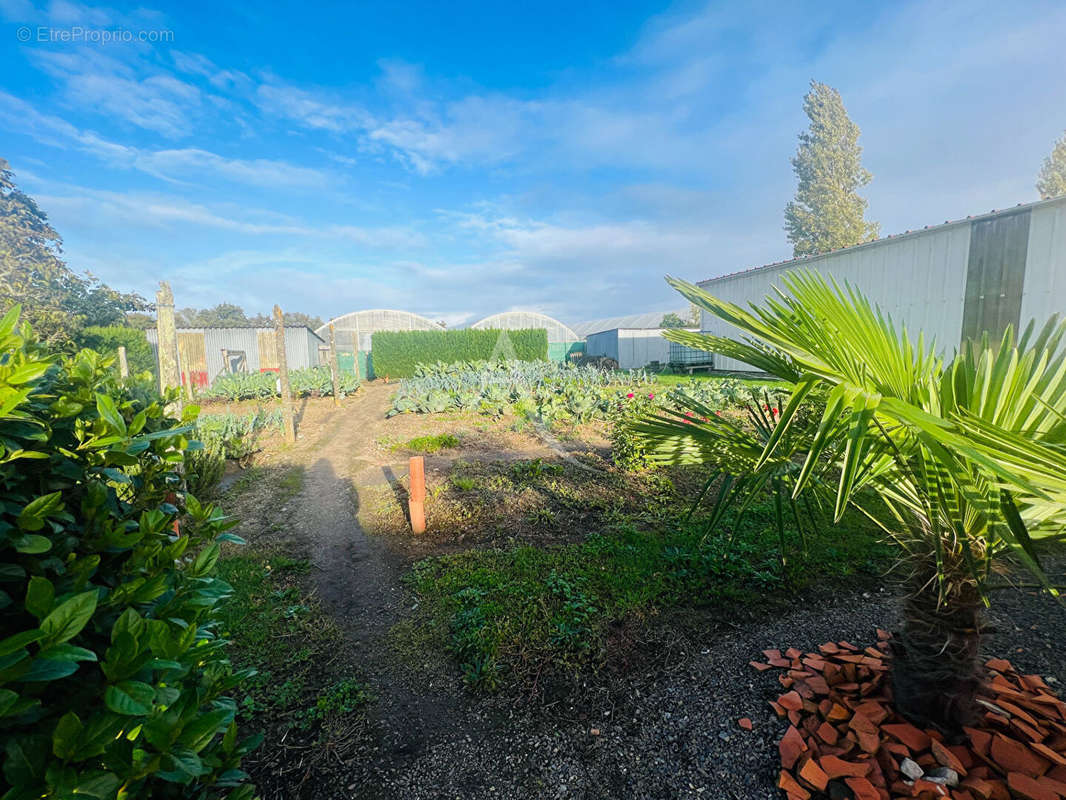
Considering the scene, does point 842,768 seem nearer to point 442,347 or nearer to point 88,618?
point 88,618

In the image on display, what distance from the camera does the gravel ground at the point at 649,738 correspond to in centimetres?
172

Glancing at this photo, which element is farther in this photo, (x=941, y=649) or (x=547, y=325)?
(x=547, y=325)

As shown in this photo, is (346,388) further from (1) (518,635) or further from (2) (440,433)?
(1) (518,635)

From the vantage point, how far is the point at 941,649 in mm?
1522

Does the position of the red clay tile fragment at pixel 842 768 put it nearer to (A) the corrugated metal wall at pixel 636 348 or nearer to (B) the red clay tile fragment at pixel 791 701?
(B) the red clay tile fragment at pixel 791 701

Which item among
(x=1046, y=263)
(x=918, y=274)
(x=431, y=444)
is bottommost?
(x=431, y=444)

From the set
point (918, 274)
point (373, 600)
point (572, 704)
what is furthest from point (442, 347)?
point (572, 704)

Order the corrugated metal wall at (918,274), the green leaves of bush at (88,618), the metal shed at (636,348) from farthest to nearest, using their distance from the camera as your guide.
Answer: the metal shed at (636,348), the corrugated metal wall at (918,274), the green leaves of bush at (88,618)

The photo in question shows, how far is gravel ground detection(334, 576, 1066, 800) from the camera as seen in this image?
5.66 feet

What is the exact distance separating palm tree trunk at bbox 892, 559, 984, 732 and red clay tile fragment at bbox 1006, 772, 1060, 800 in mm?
173

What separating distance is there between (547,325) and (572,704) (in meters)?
A: 31.3

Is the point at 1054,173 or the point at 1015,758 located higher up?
the point at 1054,173

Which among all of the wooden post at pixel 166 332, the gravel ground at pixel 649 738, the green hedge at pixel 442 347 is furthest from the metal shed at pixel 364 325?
the gravel ground at pixel 649 738

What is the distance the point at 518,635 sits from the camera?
256 centimetres
